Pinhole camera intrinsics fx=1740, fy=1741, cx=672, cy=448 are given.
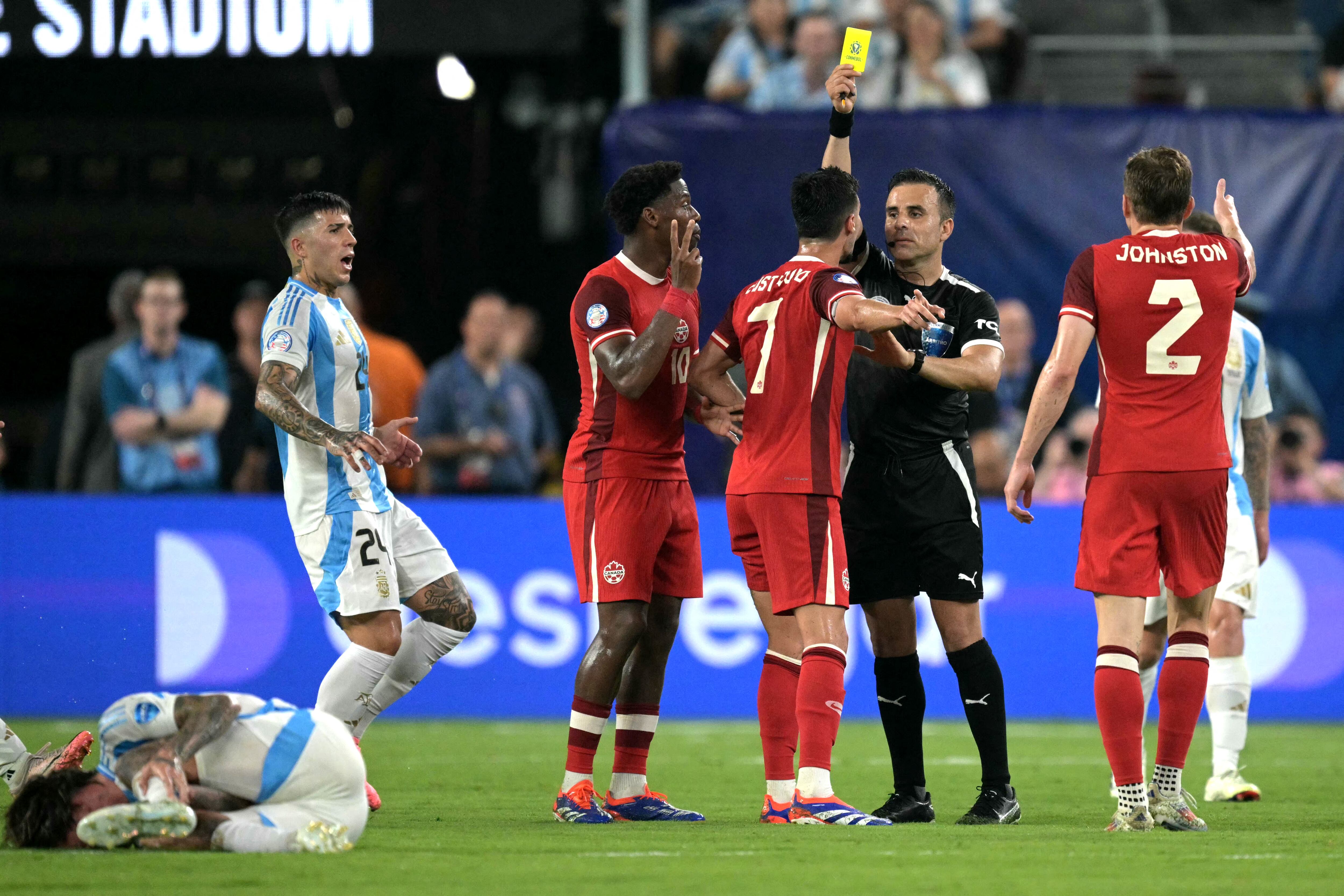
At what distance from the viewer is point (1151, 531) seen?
240 inches

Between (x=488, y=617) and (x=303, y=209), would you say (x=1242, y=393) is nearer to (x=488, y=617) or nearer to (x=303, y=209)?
(x=303, y=209)

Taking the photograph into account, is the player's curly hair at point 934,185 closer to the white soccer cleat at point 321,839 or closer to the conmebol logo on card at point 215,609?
the white soccer cleat at point 321,839

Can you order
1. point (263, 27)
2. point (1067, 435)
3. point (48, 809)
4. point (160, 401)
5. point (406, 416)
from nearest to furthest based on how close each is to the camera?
point (48, 809) < point (263, 27) < point (160, 401) < point (406, 416) < point (1067, 435)

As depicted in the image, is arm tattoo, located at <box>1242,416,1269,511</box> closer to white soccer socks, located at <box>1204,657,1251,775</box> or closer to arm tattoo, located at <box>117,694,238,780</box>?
white soccer socks, located at <box>1204,657,1251,775</box>

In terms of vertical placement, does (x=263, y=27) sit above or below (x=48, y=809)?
above

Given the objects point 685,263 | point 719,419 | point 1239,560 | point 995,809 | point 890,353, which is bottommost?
point 995,809

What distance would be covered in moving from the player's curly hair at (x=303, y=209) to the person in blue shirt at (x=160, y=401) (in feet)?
15.3

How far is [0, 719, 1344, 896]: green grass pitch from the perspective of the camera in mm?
4848

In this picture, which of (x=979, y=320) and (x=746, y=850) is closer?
(x=746, y=850)

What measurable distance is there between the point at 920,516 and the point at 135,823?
9.99 ft

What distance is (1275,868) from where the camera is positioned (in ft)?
17.1

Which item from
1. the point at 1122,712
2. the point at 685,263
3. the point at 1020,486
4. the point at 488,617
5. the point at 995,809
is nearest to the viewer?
the point at 1122,712

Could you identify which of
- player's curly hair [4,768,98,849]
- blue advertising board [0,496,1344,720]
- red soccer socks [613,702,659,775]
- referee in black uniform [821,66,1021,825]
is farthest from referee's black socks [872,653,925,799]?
blue advertising board [0,496,1344,720]

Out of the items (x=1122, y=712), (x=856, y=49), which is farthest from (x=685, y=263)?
(x=1122, y=712)
